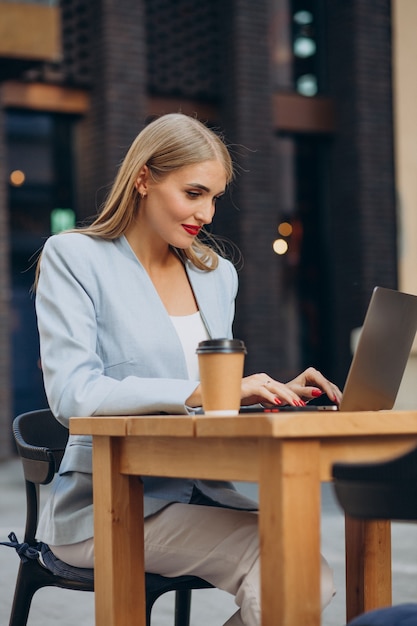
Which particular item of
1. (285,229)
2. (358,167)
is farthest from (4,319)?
(358,167)

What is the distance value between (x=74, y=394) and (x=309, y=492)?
0.77m

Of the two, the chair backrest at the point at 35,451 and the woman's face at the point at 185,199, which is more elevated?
the woman's face at the point at 185,199

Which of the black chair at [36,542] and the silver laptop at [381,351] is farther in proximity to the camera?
the black chair at [36,542]

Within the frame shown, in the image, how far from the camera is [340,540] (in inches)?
238

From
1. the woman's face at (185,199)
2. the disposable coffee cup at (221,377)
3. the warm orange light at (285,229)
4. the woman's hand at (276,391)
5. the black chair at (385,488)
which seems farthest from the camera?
the warm orange light at (285,229)

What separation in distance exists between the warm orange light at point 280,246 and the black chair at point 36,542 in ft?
32.2

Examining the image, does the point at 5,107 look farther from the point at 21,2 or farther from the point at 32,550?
the point at 32,550

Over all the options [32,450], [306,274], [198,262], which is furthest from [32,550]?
[306,274]

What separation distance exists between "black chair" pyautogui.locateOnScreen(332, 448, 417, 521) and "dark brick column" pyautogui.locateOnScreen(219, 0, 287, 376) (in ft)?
34.5

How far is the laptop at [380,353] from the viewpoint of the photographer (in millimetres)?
2324

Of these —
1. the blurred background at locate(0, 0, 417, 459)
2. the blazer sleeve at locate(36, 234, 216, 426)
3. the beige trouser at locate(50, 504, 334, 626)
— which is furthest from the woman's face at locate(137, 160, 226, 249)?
the blurred background at locate(0, 0, 417, 459)

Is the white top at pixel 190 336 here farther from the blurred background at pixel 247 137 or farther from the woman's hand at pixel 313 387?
the blurred background at pixel 247 137

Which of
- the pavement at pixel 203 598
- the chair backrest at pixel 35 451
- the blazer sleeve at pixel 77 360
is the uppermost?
the blazer sleeve at pixel 77 360

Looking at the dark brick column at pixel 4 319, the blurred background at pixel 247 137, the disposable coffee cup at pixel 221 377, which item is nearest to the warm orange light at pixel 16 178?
the blurred background at pixel 247 137
